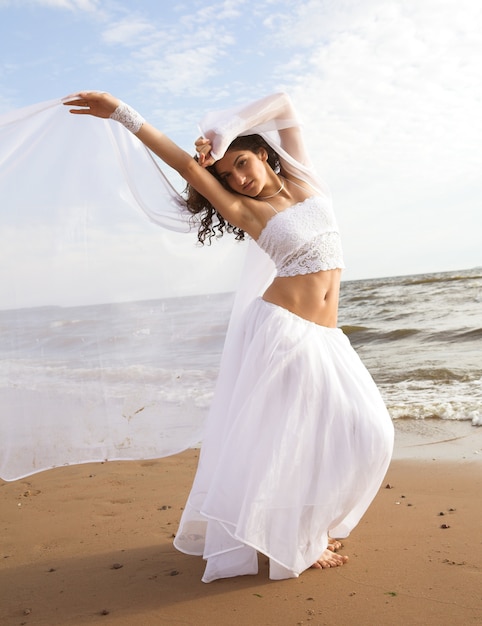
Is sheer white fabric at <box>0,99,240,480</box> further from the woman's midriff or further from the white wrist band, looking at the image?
the woman's midriff

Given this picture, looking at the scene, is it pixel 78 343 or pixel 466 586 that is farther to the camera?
pixel 78 343

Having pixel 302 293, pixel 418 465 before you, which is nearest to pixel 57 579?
pixel 302 293

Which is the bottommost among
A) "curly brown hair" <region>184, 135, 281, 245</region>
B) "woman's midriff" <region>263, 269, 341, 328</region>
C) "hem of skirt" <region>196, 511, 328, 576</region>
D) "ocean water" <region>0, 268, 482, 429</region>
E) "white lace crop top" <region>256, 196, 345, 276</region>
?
"hem of skirt" <region>196, 511, 328, 576</region>

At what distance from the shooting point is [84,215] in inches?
136

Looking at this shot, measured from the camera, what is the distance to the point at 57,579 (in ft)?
10.2

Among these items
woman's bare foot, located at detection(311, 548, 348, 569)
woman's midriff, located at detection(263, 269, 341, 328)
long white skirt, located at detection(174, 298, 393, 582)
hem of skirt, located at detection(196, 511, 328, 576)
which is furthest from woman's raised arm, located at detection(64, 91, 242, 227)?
woman's bare foot, located at detection(311, 548, 348, 569)

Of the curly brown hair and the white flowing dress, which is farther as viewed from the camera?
the curly brown hair

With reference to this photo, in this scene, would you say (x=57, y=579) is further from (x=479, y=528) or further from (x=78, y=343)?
(x=479, y=528)

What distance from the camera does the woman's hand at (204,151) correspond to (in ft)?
9.93

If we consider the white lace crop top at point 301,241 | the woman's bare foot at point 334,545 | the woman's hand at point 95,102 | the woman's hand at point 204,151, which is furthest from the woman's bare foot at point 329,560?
the woman's hand at point 95,102

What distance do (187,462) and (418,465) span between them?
176 centimetres

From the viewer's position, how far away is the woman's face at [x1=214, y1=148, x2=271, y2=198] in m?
3.15

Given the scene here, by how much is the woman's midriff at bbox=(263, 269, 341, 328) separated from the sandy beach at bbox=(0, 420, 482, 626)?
1113 mm

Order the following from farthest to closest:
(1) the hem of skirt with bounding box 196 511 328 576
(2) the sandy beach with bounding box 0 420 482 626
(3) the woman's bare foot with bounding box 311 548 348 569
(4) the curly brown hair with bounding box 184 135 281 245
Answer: (4) the curly brown hair with bounding box 184 135 281 245, (3) the woman's bare foot with bounding box 311 548 348 569, (1) the hem of skirt with bounding box 196 511 328 576, (2) the sandy beach with bounding box 0 420 482 626
